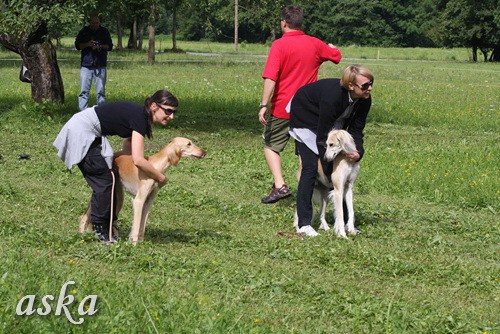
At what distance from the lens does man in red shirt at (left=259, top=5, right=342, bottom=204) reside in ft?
35.9

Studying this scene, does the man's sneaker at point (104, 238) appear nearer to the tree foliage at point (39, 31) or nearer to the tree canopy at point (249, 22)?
the tree canopy at point (249, 22)

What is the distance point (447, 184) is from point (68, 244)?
6.12 meters

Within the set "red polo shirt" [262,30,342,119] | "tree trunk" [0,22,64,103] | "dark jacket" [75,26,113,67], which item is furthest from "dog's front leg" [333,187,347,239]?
"tree trunk" [0,22,64,103]

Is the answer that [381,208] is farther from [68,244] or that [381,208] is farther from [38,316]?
[38,316]

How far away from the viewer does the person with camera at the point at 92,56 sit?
61.4ft

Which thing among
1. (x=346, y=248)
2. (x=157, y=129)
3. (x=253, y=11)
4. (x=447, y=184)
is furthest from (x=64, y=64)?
(x=253, y=11)

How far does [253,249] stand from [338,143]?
4.98ft

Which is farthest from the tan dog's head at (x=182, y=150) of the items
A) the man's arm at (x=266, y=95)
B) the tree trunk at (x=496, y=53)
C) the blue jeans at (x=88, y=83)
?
the tree trunk at (x=496, y=53)

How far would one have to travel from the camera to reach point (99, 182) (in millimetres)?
8531

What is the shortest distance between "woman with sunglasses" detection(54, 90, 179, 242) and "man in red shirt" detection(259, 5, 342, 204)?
103 inches

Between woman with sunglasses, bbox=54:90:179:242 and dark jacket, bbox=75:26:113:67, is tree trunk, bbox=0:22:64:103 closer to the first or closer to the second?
dark jacket, bbox=75:26:113:67

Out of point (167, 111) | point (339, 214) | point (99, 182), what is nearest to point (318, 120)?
point (339, 214)

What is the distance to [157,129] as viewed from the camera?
1873 centimetres

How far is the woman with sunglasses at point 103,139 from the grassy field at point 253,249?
357 millimetres
